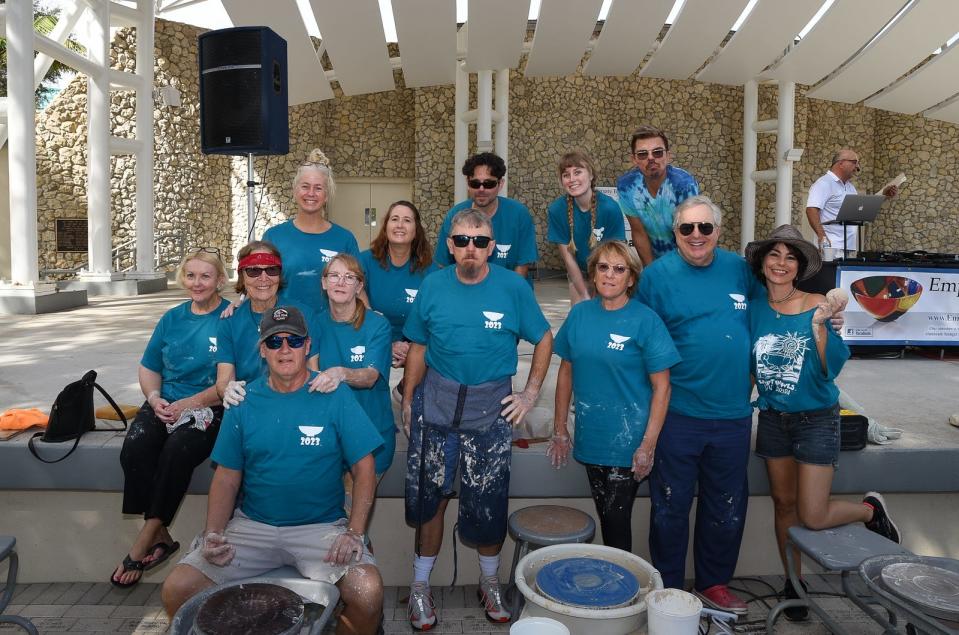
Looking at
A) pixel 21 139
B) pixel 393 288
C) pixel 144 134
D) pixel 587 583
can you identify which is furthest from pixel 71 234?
pixel 587 583

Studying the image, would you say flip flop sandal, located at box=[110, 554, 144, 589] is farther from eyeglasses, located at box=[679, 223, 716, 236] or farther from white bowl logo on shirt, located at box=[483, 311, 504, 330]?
eyeglasses, located at box=[679, 223, 716, 236]

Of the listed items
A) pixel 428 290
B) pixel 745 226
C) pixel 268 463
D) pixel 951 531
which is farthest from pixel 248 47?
pixel 745 226

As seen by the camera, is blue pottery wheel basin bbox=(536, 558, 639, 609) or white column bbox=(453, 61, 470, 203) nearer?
blue pottery wheel basin bbox=(536, 558, 639, 609)

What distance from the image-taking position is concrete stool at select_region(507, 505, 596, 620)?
2.47 meters

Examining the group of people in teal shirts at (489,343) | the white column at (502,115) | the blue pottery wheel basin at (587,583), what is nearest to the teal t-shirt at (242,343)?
the group of people in teal shirts at (489,343)

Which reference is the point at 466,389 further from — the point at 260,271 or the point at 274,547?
the point at 260,271

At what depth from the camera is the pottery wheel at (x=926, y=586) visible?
78.8 inches

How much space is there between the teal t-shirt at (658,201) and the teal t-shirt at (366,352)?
152 cm

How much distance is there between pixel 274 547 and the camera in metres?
2.51

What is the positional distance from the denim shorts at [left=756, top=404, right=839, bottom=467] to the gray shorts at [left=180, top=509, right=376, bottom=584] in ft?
5.72

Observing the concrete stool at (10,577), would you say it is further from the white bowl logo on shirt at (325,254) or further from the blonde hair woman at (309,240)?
the white bowl logo on shirt at (325,254)

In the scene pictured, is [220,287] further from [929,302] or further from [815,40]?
[815,40]

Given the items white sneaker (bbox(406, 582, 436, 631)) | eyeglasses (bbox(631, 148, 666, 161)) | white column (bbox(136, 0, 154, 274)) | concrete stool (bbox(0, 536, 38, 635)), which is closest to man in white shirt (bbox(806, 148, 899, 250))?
eyeglasses (bbox(631, 148, 666, 161))

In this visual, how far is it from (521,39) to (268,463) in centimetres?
848
